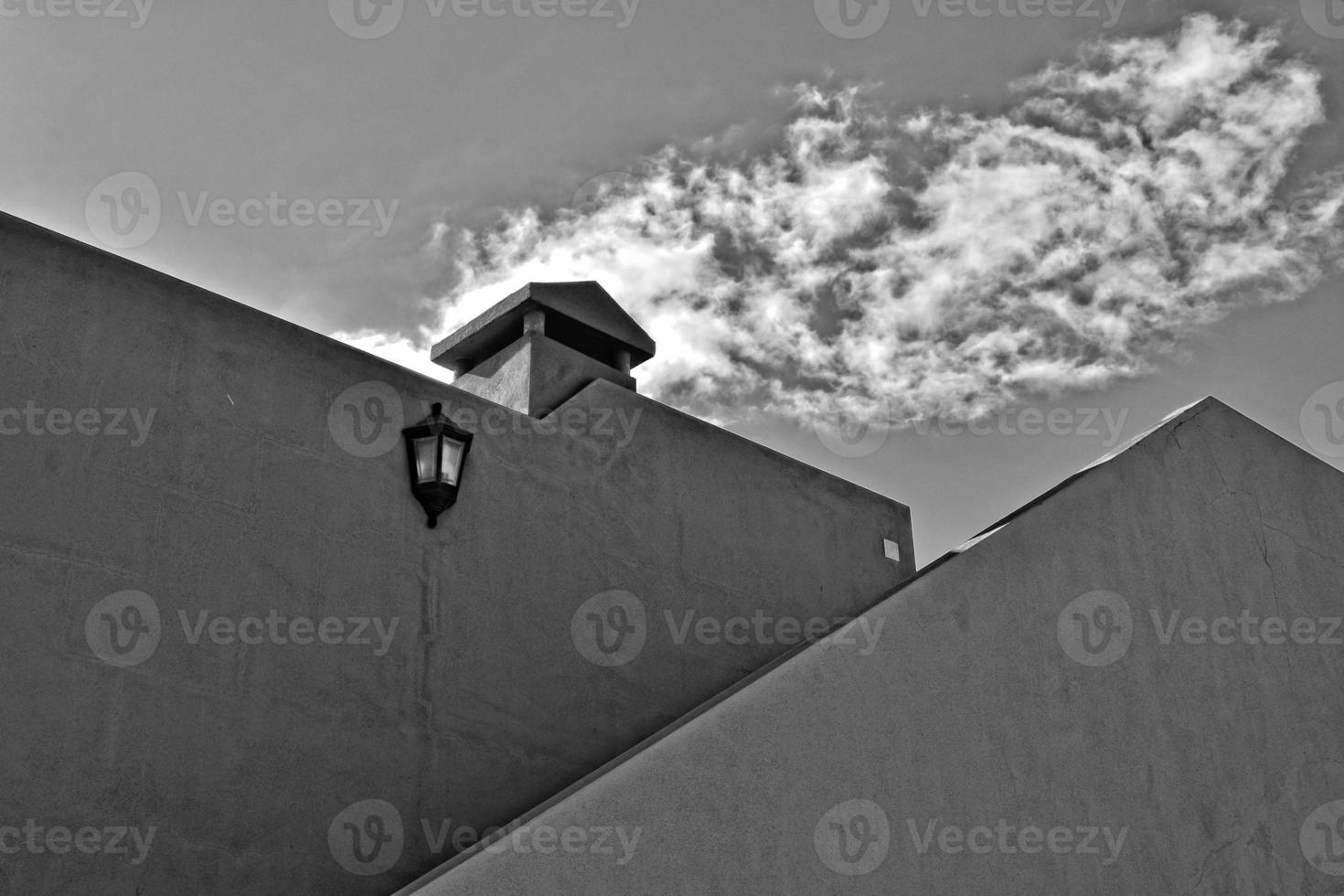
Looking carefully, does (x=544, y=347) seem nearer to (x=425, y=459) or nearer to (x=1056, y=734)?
(x=425, y=459)

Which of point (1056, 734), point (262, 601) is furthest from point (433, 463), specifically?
point (1056, 734)

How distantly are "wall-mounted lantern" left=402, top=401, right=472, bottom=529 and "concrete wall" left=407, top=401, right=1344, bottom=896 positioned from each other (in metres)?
2.14

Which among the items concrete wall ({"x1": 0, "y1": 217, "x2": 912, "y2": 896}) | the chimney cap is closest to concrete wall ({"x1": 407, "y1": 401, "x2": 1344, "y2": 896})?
concrete wall ({"x1": 0, "y1": 217, "x2": 912, "y2": 896})

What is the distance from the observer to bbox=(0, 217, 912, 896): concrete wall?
151 inches

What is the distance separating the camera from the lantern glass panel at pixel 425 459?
487cm

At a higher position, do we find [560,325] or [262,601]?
[560,325]

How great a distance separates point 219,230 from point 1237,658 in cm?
418

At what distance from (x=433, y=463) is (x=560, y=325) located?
6.30ft

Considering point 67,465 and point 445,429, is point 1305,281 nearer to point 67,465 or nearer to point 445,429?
point 445,429

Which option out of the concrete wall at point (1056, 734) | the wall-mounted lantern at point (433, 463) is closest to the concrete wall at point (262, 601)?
the wall-mounted lantern at point (433, 463)

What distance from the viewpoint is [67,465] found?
4.00m

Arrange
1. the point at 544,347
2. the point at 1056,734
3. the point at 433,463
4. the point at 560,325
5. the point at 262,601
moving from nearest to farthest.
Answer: the point at 1056,734 < the point at 262,601 < the point at 433,463 < the point at 544,347 < the point at 560,325

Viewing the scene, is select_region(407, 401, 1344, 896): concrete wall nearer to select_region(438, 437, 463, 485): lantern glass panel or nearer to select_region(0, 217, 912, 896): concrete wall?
select_region(0, 217, 912, 896): concrete wall

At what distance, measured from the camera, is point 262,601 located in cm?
431
